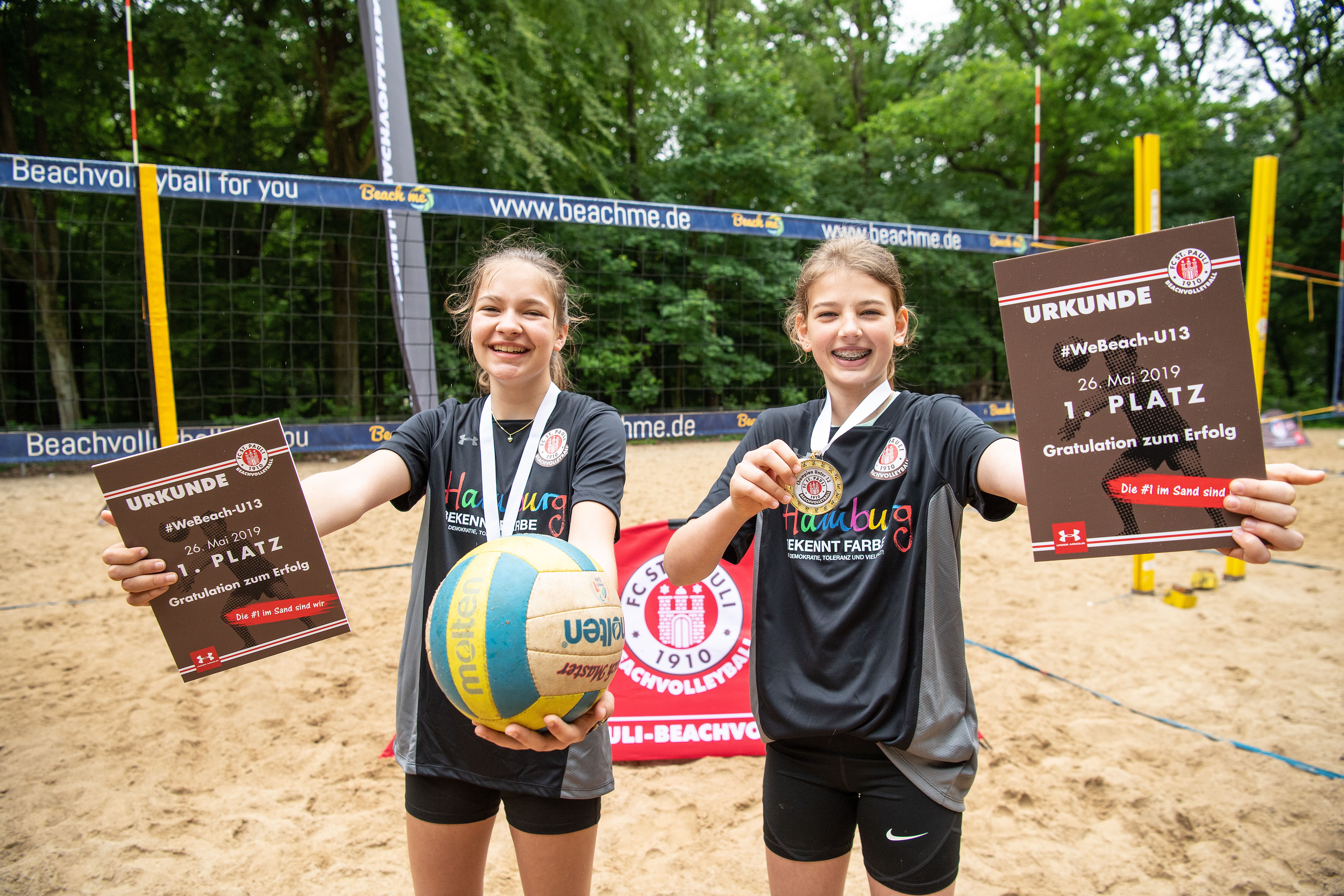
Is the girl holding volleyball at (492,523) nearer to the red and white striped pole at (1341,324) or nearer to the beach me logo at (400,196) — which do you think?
the beach me logo at (400,196)

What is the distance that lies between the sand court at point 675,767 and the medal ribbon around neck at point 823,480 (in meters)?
1.58

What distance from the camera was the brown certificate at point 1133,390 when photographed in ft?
3.92

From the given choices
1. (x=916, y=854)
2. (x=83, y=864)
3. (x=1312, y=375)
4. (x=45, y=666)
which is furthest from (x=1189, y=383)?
(x=1312, y=375)

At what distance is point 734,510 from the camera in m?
1.42

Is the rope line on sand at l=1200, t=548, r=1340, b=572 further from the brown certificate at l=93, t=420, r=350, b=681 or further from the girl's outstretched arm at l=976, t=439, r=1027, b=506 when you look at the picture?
the brown certificate at l=93, t=420, r=350, b=681

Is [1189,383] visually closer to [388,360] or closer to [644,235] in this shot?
[644,235]

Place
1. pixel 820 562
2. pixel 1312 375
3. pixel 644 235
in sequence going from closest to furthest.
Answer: pixel 820 562, pixel 644 235, pixel 1312 375

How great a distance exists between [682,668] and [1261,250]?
5.02m

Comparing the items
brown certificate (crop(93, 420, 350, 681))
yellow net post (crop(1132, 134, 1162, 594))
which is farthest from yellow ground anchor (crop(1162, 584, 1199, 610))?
brown certificate (crop(93, 420, 350, 681))

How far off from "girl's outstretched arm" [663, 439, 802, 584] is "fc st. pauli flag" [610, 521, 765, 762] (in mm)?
1671

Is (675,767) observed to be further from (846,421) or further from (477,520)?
(846,421)

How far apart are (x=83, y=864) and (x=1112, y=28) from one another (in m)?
19.5

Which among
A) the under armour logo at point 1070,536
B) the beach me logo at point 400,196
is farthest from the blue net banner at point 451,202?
the under armour logo at point 1070,536

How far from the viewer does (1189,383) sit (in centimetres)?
122
